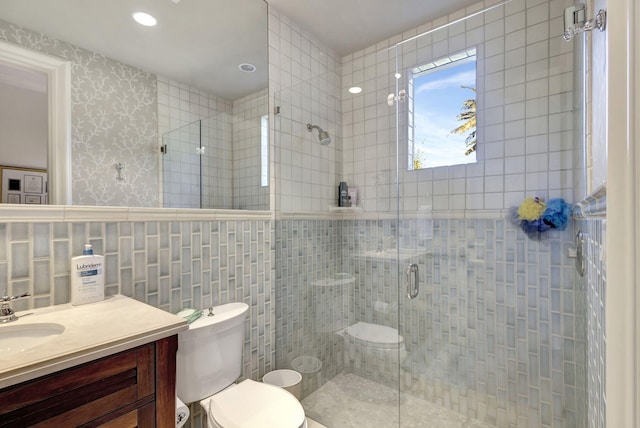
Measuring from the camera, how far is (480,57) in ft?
6.13

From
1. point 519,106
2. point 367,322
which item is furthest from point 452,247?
point 519,106

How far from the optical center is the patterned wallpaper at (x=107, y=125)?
47.1 inches

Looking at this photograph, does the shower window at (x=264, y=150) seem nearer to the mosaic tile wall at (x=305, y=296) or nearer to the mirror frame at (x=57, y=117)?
the mosaic tile wall at (x=305, y=296)

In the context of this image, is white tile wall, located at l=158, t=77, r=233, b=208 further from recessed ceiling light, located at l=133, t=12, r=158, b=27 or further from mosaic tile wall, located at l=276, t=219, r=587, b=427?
mosaic tile wall, located at l=276, t=219, r=587, b=427

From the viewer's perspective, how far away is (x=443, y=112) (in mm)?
1995

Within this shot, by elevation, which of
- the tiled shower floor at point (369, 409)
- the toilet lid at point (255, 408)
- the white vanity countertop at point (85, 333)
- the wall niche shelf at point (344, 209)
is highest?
the wall niche shelf at point (344, 209)

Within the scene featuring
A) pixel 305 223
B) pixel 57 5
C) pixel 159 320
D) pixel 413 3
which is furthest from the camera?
pixel 305 223

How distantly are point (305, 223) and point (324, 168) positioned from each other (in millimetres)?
456

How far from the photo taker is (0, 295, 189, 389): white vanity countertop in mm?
641

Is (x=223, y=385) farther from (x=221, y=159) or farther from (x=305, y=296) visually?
(x=221, y=159)

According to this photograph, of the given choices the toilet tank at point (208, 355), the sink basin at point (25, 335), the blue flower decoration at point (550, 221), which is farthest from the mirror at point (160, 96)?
the blue flower decoration at point (550, 221)

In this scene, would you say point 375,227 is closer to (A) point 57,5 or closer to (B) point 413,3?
(B) point 413,3

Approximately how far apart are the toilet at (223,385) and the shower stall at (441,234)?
655mm

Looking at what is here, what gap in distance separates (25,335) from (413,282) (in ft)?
6.08
